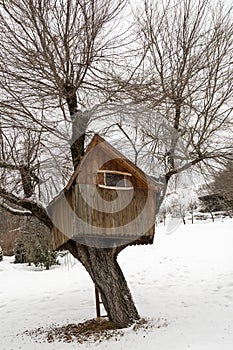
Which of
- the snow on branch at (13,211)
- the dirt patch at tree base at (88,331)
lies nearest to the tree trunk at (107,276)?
the dirt patch at tree base at (88,331)

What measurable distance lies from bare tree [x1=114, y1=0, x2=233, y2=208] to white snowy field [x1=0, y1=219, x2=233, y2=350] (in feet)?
9.13

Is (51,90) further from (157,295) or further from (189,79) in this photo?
(157,295)

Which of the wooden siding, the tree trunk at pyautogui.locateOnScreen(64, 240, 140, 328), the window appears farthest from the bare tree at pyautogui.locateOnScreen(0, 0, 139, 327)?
the window

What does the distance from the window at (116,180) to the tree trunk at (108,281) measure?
1.47 m

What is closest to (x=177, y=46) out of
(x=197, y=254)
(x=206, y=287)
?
(x=206, y=287)

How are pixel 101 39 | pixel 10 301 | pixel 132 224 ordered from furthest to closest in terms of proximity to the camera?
pixel 10 301 → pixel 101 39 → pixel 132 224

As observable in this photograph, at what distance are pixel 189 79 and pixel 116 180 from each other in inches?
92.0

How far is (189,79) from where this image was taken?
20.2ft

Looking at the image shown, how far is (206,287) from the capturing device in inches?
401

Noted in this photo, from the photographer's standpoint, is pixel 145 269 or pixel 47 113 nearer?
pixel 47 113

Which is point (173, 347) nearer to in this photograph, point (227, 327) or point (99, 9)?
point (227, 327)

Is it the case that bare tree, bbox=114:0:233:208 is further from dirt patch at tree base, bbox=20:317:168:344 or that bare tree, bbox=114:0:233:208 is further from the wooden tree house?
dirt patch at tree base, bbox=20:317:168:344

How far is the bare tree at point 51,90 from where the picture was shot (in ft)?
17.0

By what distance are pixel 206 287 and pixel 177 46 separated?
688 cm
